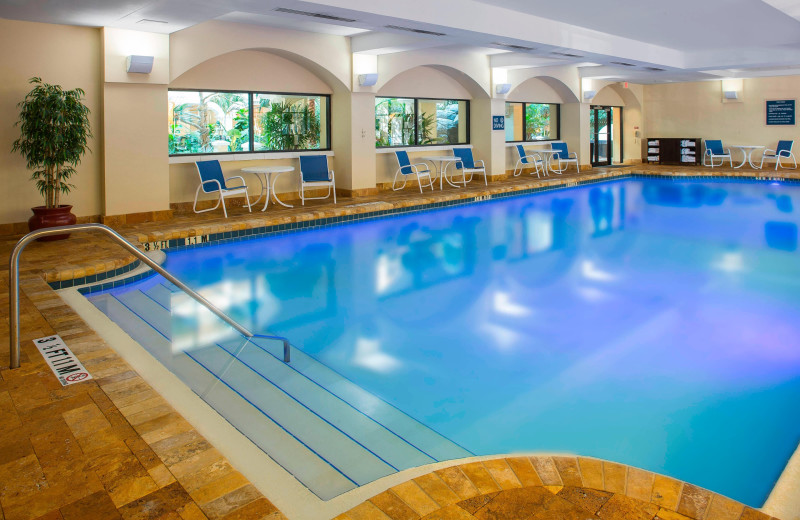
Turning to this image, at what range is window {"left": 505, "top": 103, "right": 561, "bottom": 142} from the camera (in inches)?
609

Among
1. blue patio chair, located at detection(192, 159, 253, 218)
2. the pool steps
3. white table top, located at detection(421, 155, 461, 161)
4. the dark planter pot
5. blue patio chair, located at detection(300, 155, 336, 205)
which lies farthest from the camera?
white table top, located at detection(421, 155, 461, 161)

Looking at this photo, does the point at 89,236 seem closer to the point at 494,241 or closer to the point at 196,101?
the point at 196,101

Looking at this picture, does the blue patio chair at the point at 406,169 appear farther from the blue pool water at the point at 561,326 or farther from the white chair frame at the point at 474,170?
the blue pool water at the point at 561,326

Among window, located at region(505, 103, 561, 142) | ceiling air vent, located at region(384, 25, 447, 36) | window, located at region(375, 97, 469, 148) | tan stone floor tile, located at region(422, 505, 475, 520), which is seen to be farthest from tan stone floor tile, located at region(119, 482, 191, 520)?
window, located at region(505, 103, 561, 142)

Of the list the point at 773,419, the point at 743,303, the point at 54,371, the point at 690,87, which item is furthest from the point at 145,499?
the point at 690,87

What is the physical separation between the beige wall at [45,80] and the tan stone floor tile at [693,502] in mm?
7718

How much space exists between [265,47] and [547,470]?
835 cm

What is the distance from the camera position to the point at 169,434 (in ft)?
8.12

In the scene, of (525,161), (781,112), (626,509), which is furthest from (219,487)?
(781,112)

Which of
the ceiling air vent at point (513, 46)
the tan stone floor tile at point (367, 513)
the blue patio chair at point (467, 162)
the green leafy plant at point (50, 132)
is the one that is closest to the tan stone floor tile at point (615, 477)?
the tan stone floor tile at point (367, 513)

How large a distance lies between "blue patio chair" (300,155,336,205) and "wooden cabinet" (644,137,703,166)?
12.4 m

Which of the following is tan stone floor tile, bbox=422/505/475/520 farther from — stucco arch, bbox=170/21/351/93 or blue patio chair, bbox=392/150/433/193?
blue patio chair, bbox=392/150/433/193

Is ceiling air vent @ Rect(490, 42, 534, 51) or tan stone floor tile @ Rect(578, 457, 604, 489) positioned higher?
ceiling air vent @ Rect(490, 42, 534, 51)

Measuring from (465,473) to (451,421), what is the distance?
3.95ft
